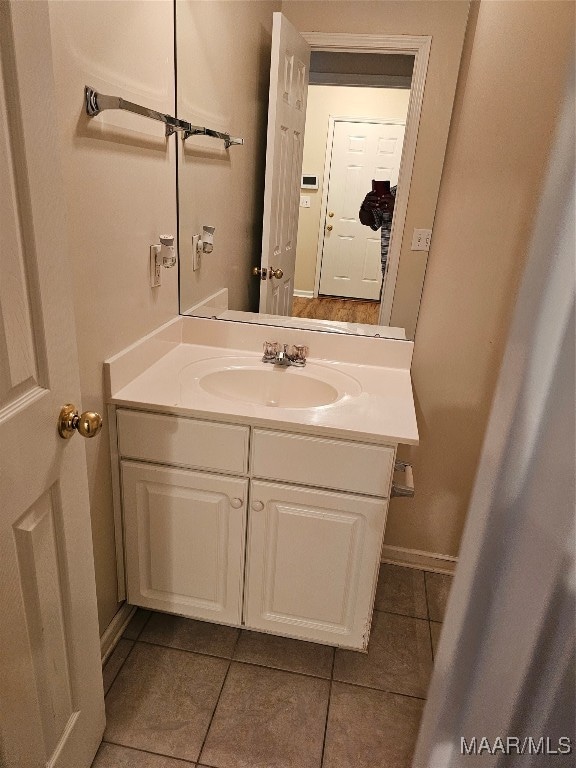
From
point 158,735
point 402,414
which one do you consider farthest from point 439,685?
point 158,735

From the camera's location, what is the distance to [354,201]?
5.27 feet

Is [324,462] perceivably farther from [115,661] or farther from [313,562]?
[115,661]

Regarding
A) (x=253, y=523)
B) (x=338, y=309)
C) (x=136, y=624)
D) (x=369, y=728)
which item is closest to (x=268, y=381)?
(x=338, y=309)

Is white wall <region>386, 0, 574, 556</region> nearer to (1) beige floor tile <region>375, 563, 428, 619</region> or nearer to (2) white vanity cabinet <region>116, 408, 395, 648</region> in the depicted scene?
(1) beige floor tile <region>375, 563, 428, 619</region>

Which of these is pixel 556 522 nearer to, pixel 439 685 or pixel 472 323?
pixel 439 685

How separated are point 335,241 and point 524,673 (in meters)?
1.53

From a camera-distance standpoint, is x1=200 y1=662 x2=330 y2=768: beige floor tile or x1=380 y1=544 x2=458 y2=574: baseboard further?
x1=380 y1=544 x2=458 y2=574: baseboard

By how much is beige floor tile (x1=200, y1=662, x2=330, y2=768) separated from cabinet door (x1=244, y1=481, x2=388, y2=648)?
0.15 metres

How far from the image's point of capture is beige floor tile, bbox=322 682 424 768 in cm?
132

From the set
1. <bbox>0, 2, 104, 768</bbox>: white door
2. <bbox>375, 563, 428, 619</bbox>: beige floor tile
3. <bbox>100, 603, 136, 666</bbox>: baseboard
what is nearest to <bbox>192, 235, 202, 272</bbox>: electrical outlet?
<bbox>0, 2, 104, 768</bbox>: white door

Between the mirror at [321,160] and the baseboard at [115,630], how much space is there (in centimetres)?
100

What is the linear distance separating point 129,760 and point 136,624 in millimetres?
431

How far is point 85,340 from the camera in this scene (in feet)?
3.92

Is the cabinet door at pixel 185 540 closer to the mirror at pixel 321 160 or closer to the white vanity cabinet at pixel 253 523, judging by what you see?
the white vanity cabinet at pixel 253 523
